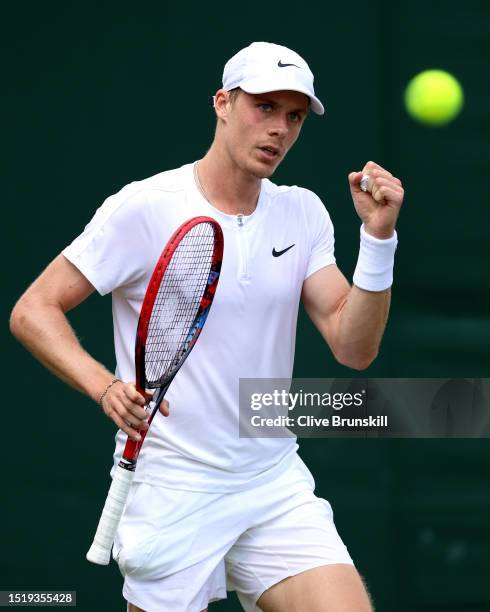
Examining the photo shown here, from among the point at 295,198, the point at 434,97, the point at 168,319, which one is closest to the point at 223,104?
the point at 295,198

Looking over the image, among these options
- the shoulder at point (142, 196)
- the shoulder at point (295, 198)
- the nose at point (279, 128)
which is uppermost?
the nose at point (279, 128)

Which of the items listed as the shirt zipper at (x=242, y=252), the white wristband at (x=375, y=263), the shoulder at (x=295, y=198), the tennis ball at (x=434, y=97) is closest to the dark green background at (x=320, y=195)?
the tennis ball at (x=434, y=97)

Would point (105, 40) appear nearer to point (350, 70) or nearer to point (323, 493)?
point (350, 70)

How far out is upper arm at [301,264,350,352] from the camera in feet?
10.6

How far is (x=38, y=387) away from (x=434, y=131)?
4.64 feet

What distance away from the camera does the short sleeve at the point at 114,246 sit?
309 centimetres

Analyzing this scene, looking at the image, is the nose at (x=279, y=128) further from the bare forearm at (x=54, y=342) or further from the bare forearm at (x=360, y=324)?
the bare forearm at (x=54, y=342)

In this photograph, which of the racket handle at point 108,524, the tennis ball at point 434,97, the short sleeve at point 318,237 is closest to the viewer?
the racket handle at point 108,524

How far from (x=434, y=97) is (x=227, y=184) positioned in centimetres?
142

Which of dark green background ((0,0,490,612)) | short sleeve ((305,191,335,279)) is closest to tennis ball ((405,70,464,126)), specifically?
dark green background ((0,0,490,612))

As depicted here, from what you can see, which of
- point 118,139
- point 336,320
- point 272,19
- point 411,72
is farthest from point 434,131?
point 336,320

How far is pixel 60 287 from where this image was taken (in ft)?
10.2

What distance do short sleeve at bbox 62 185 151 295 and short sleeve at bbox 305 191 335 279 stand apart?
39 centimetres

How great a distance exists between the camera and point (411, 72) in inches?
173
